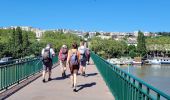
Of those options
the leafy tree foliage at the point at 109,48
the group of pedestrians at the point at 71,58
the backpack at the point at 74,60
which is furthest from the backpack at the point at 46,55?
the leafy tree foliage at the point at 109,48

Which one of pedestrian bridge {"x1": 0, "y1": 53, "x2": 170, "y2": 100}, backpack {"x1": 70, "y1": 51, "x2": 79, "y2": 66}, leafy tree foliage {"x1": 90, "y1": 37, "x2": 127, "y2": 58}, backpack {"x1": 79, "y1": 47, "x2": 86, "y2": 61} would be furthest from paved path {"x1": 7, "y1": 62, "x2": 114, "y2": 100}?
leafy tree foliage {"x1": 90, "y1": 37, "x2": 127, "y2": 58}

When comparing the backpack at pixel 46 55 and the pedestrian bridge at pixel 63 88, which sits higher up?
the backpack at pixel 46 55

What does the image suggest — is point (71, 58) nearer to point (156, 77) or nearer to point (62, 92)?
point (62, 92)

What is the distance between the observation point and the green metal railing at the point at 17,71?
45.1 feet

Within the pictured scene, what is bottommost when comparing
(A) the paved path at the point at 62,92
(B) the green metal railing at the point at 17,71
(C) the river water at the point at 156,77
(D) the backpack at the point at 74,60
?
(C) the river water at the point at 156,77

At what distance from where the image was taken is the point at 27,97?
12.3m

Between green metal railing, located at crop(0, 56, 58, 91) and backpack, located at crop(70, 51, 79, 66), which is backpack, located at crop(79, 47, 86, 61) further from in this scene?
backpack, located at crop(70, 51, 79, 66)

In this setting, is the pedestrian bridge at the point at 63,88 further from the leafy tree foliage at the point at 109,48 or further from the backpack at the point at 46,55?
the leafy tree foliage at the point at 109,48

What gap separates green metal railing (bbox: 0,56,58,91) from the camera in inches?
541

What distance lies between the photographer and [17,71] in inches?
640

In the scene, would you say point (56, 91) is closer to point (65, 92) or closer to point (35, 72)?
point (65, 92)

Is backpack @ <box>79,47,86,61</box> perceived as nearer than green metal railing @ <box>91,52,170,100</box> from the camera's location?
No

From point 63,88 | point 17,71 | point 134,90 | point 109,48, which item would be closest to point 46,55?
point 17,71

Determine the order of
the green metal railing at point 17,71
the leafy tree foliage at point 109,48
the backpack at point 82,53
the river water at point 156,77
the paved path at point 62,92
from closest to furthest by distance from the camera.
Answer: the paved path at point 62,92, the green metal railing at point 17,71, the backpack at point 82,53, the river water at point 156,77, the leafy tree foliage at point 109,48
